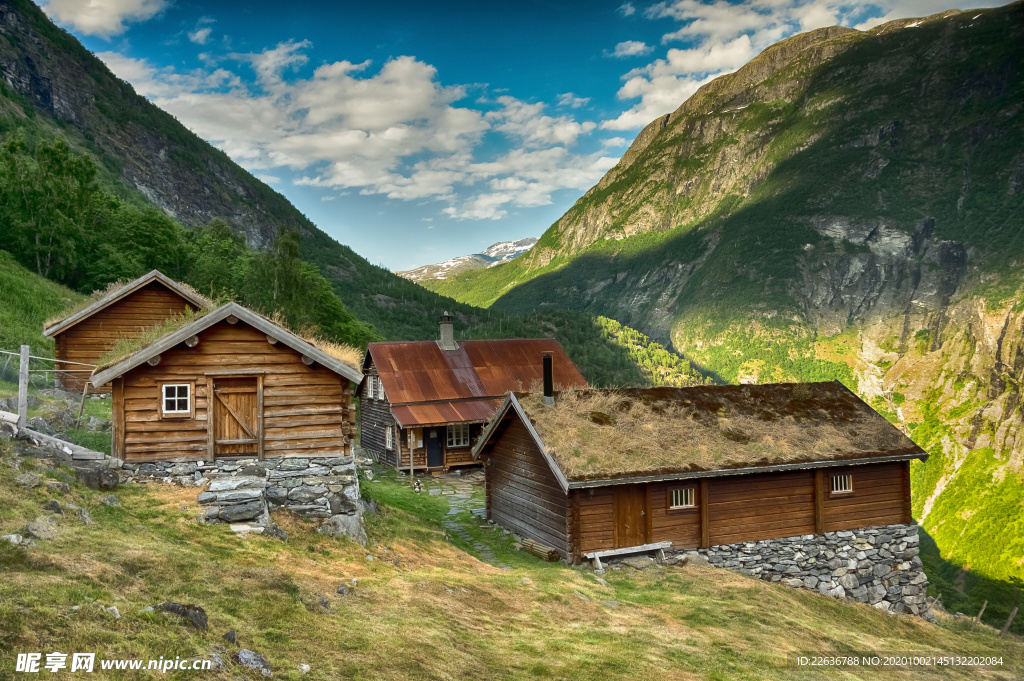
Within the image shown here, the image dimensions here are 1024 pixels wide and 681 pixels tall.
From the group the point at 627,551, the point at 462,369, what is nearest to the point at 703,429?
the point at 627,551

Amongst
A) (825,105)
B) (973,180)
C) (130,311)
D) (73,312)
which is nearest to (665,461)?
(130,311)

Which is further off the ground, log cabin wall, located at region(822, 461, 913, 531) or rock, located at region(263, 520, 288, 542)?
rock, located at region(263, 520, 288, 542)

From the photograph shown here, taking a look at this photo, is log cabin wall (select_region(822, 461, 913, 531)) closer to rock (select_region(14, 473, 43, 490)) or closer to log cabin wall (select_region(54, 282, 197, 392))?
rock (select_region(14, 473, 43, 490))

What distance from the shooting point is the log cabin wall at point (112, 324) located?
2450cm

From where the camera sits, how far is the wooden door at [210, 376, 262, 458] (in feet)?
53.0

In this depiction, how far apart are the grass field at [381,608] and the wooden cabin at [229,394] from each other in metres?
1.65

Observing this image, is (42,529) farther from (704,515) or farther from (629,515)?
(704,515)

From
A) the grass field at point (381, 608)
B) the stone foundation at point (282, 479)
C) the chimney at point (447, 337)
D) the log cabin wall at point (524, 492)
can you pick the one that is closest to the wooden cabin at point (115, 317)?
the stone foundation at point (282, 479)

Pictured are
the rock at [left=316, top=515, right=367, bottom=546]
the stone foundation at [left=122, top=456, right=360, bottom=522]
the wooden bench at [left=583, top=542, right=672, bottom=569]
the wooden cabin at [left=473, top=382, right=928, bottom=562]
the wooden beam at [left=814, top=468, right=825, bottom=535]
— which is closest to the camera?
the rock at [left=316, top=515, right=367, bottom=546]

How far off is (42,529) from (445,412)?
2372 centimetres

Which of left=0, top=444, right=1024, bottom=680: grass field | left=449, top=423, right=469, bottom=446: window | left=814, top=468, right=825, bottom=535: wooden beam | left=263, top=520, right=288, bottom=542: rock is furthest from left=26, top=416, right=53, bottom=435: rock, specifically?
left=814, top=468, right=825, bottom=535: wooden beam

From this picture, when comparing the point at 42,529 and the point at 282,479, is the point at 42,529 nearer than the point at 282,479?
Yes

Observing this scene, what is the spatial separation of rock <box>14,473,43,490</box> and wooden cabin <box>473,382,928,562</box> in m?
11.9

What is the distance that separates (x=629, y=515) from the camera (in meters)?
19.1
